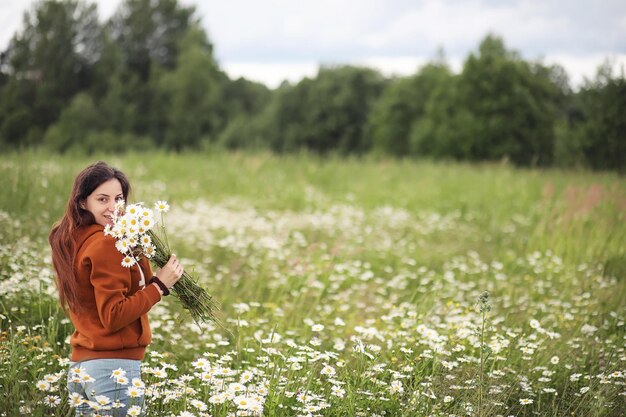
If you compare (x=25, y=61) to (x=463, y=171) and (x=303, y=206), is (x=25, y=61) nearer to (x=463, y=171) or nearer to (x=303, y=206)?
(x=303, y=206)

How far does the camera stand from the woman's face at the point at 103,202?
2.63 m

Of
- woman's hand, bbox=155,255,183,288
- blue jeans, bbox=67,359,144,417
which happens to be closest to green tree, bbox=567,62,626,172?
woman's hand, bbox=155,255,183,288

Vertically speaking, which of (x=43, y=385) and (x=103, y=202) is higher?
(x=103, y=202)

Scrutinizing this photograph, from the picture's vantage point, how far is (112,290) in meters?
2.44

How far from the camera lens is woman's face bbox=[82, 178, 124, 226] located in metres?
2.63

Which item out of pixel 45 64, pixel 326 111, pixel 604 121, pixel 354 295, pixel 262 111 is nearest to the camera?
pixel 354 295

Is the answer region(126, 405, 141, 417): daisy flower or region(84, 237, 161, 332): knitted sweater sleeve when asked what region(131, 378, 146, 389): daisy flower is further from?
region(84, 237, 161, 332): knitted sweater sleeve

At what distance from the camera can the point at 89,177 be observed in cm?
263

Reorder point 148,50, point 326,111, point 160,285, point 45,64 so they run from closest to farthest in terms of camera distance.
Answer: point 160,285
point 45,64
point 148,50
point 326,111

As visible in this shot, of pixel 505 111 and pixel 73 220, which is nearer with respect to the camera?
pixel 73 220

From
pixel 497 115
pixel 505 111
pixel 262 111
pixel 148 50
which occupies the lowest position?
pixel 497 115

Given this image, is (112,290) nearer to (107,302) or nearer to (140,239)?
(107,302)

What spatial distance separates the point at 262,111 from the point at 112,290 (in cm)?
5165

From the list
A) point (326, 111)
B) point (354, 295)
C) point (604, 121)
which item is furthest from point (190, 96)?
point (354, 295)
